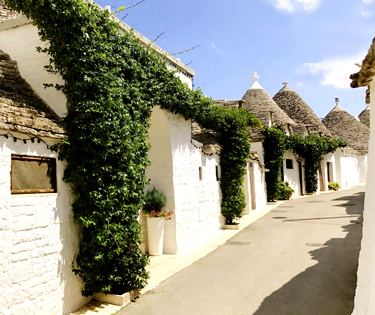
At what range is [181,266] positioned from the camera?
27.2 ft

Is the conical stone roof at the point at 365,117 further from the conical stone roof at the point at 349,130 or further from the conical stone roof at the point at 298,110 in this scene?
the conical stone roof at the point at 298,110

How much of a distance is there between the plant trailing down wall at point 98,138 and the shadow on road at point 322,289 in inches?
103

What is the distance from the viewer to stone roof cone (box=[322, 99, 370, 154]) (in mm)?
39125

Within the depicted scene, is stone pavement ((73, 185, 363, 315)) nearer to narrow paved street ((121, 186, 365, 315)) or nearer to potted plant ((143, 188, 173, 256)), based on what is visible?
narrow paved street ((121, 186, 365, 315))

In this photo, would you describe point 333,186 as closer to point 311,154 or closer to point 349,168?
point 311,154

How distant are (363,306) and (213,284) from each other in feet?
11.4

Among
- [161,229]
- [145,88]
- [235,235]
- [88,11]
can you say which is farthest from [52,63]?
[235,235]

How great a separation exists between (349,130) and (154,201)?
120 ft

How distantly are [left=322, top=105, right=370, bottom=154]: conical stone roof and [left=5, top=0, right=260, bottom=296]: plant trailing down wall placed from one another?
37719 millimetres

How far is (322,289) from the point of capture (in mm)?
6391

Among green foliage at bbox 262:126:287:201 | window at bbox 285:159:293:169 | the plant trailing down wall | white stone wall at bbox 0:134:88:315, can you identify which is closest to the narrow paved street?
the plant trailing down wall

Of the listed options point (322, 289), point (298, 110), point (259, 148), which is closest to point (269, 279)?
point (322, 289)

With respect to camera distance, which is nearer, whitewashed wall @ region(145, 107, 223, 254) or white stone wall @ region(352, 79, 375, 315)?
white stone wall @ region(352, 79, 375, 315)

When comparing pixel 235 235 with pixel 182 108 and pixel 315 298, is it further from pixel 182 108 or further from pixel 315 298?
pixel 315 298
